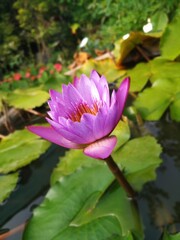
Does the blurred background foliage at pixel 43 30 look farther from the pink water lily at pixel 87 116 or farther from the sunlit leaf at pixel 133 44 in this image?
the pink water lily at pixel 87 116

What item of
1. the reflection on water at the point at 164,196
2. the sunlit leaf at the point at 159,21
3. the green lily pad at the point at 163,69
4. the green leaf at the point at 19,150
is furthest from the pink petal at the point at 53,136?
the sunlit leaf at the point at 159,21

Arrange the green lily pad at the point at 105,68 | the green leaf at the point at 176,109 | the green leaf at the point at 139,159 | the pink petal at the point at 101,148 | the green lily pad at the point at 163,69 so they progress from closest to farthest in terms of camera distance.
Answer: the pink petal at the point at 101,148, the green leaf at the point at 139,159, the green leaf at the point at 176,109, the green lily pad at the point at 163,69, the green lily pad at the point at 105,68

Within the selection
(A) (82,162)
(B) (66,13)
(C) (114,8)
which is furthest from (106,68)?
(B) (66,13)

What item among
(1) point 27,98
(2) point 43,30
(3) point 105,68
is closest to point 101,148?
(1) point 27,98

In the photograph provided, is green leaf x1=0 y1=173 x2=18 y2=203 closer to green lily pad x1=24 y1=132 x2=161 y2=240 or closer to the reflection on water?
green lily pad x1=24 y1=132 x2=161 y2=240

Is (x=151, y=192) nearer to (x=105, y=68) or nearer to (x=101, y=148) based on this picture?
(x=101, y=148)

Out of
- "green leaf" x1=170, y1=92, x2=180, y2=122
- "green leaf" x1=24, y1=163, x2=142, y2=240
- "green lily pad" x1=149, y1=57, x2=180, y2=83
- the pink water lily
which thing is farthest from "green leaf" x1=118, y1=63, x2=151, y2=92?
the pink water lily
